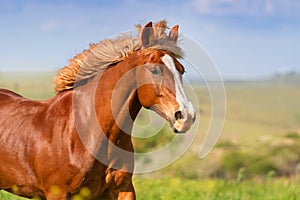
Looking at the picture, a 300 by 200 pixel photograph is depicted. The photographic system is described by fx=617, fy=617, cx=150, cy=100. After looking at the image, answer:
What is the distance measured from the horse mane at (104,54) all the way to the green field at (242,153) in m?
0.68

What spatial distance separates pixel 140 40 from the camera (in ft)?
19.4

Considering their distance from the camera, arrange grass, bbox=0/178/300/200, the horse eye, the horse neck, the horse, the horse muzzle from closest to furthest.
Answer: the horse muzzle < the horse eye < the horse < the horse neck < grass, bbox=0/178/300/200

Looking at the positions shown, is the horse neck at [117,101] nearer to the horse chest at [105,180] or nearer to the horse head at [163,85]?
the horse head at [163,85]

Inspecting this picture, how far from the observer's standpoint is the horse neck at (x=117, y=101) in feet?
19.6

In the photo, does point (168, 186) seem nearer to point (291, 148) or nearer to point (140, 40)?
point (140, 40)

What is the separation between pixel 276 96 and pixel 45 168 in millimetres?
110619

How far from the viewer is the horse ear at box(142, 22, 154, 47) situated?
5848 mm

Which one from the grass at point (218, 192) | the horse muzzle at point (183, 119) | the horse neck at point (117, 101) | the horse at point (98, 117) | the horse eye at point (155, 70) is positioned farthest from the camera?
the grass at point (218, 192)

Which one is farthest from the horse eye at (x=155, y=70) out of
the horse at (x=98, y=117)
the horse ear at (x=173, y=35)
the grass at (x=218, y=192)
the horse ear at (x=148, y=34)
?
the grass at (x=218, y=192)

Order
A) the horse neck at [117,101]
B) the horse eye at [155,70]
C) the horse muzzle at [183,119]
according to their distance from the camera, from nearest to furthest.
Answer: the horse muzzle at [183,119]
the horse eye at [155,70]
the horse neck at [117,101]

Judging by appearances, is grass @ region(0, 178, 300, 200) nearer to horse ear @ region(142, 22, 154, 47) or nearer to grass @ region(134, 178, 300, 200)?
grass @ region(134, 178, 300, 200)

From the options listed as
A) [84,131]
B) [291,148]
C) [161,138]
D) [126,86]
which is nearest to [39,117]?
[84,131]

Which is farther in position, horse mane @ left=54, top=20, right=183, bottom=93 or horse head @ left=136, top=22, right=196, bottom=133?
horse mane @ left=54, top=20, right=183, bottom=93

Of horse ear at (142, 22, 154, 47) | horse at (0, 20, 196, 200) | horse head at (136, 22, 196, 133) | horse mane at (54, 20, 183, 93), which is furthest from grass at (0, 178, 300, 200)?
horse ear at (142, 22, 154, 47)
